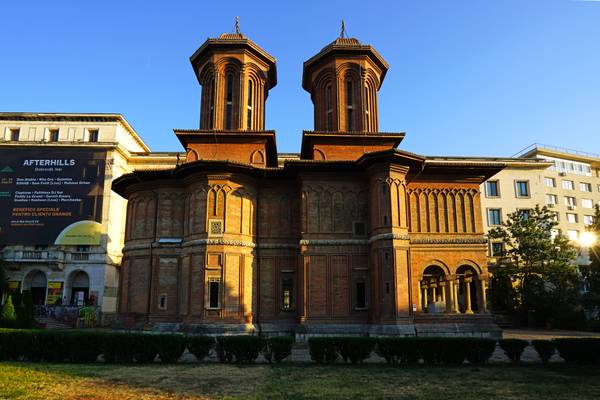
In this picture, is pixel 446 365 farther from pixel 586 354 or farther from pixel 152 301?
pixel 152 301

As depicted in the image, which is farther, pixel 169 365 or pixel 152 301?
pixel 152 301

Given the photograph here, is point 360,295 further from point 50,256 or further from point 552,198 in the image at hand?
point 552,198

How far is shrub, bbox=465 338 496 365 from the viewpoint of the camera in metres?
14.7

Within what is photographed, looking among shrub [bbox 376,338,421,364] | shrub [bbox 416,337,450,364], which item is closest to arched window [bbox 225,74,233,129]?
shrub [bbox 376,338,421,364]

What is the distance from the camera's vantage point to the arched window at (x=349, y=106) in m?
28.0

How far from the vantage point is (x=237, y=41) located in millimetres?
28141

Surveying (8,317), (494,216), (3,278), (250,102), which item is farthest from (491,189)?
(3,278)

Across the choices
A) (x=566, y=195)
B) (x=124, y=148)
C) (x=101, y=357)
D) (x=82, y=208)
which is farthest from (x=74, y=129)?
(x=566, y=195)

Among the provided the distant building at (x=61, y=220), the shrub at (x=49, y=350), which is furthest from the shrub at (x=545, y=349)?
the distant building at (x=61, y=220)

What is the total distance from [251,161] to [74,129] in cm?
2536

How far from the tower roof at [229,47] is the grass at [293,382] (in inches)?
800

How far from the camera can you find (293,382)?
11688 millimetres

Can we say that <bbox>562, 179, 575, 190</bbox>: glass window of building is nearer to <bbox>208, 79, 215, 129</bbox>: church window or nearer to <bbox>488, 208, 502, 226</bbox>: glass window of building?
<bbox>488, 208, 502, 226</bbox>: glass window of building

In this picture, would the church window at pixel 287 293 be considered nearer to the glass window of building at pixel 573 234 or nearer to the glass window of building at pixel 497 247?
the glass window of building at pixel 497 247
